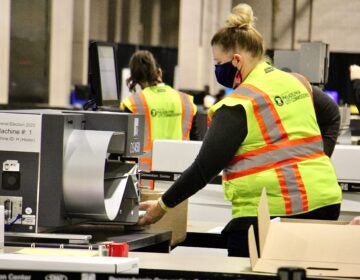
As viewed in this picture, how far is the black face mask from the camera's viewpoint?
3137 millimetres

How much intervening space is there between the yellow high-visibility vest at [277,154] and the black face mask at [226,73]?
0.22 feet

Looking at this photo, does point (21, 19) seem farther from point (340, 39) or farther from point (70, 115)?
point (70, 115)

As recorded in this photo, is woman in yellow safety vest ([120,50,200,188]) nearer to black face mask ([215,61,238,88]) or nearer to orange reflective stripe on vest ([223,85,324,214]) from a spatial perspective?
black face mask ([215,61,238,88])

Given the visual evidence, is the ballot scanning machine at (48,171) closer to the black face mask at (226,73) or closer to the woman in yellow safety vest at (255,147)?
the woman in yellow safety vest at (255,147)

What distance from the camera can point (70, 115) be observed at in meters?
3.00

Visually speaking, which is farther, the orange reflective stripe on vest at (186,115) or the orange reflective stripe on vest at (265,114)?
the orange reflective stripe on vest at (186,115)

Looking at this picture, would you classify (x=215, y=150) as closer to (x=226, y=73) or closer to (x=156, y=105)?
(x=226, y=73)

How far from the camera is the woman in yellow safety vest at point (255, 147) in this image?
9.72 feet

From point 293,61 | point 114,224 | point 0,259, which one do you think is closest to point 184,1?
point 293,61

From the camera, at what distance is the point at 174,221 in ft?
12.0

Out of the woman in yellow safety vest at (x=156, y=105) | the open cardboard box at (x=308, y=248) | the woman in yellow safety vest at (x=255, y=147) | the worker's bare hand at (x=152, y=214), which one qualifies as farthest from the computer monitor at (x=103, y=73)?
the woman in yellow safety vest at (x=156, y=105)

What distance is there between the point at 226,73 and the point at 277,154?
12.2 inches

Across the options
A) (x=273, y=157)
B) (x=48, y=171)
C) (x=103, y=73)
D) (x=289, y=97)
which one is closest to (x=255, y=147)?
(x=273, y=157)

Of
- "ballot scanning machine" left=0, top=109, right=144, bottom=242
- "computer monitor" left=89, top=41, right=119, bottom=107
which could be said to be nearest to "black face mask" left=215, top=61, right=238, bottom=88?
"ballot scanning machine" left=0, top=109, right=144, bottom=242
